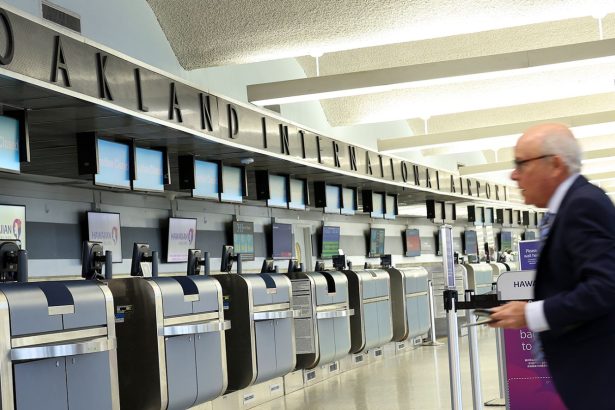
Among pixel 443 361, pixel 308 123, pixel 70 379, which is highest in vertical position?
pixel 308 123

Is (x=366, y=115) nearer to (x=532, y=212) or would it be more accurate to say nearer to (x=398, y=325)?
(x=398, y=325)

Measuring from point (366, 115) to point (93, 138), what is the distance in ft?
19.7

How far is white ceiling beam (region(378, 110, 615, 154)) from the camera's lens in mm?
12281

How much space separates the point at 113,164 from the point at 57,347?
198 centimetres

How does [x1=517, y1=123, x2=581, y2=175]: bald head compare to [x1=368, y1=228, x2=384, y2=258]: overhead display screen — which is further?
[x1=368, y1=228, x2=384, y2=258]: overhead display screen

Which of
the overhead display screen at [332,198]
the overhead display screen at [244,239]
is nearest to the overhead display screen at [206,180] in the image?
the overhead display screen at [244,239]

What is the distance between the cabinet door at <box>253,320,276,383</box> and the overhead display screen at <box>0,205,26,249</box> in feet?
9.42

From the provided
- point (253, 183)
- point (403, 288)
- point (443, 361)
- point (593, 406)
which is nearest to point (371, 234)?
point (403, 288)

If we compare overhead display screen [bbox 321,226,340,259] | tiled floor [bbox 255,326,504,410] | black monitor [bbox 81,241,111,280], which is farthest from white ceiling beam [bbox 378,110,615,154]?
black monitor [bbox 81,241,111,280]

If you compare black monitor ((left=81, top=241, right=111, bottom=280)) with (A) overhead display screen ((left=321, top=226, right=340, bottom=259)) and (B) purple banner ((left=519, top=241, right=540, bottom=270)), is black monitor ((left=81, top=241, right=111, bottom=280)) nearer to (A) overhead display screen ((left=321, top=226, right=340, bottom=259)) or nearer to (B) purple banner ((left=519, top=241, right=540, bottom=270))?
(B) purple banner ((left=519, top=241, right=540, bottom=270))

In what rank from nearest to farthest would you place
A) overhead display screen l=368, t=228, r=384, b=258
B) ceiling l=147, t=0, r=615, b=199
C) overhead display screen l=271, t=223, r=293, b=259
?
ceiling l=147, t=0, r=615, b=199, overhead display screen l=271, t=223, r=293, b=259, overhead display screen l=368, t=228, r=384, b=258

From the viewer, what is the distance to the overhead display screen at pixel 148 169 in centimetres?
783

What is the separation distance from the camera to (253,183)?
448 inches

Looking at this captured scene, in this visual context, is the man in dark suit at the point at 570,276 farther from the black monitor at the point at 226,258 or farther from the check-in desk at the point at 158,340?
the black monitor at the point at 226,258
